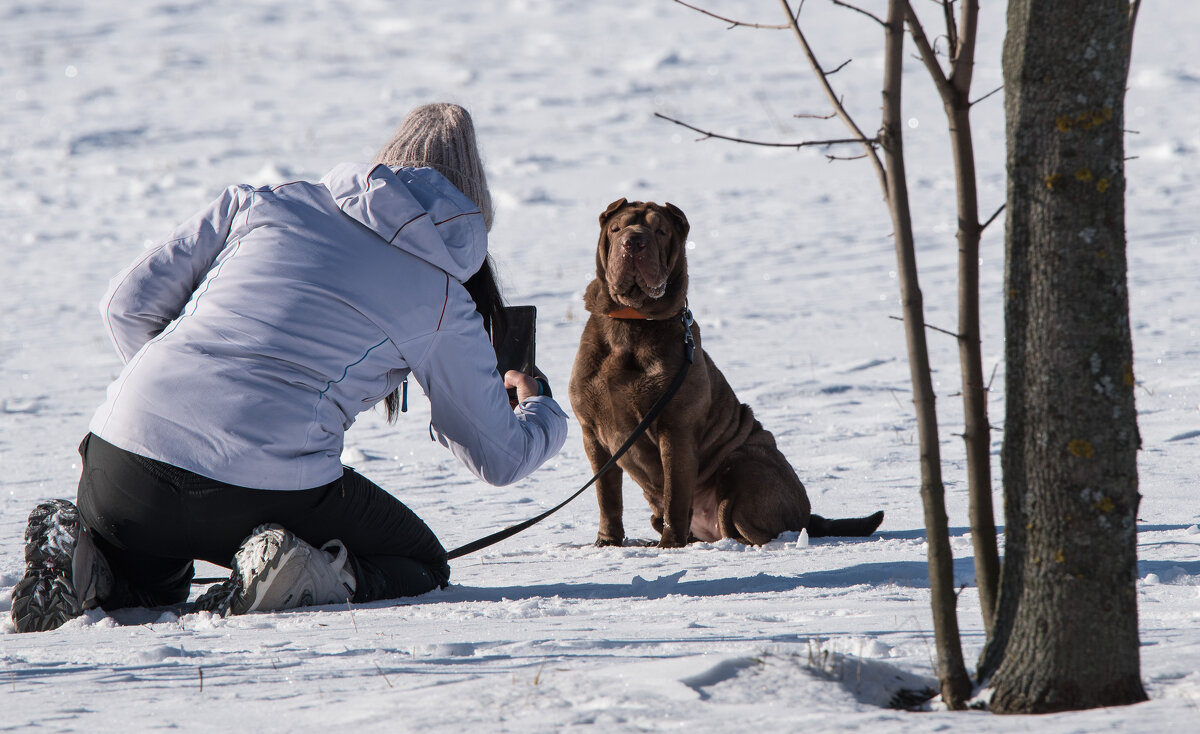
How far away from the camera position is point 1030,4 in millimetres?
1868

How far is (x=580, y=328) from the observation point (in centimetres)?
933

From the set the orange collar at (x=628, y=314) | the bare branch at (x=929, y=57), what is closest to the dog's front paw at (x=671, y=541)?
the orange collar at (x=628, y=314)

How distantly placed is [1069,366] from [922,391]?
0.81 feet

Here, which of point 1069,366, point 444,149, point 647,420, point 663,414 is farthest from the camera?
point 663,414

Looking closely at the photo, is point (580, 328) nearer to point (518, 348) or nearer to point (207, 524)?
point (518, 348)

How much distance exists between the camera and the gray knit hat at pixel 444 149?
11.0 ft

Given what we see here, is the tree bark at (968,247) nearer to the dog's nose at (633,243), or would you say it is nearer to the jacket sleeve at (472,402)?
the jacket sleeve at (472,402)

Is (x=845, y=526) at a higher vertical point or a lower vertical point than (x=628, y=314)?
lower

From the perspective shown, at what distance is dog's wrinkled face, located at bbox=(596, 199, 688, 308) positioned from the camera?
431 cm

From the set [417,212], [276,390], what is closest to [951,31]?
[417,212]

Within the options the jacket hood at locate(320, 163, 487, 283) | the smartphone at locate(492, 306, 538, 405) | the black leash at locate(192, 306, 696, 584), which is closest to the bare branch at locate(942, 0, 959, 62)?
the jacket hood at locate(320, 163, 487, 283)

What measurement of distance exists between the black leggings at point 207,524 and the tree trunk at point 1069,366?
1861 millimetres

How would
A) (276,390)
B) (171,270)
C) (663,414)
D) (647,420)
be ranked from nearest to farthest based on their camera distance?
(276,390), (171,270), (647,420), (663,414)

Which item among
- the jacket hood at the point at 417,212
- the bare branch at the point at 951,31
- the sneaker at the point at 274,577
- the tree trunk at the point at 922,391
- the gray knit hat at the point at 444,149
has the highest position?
the gray knit hat at the point at 444,149
